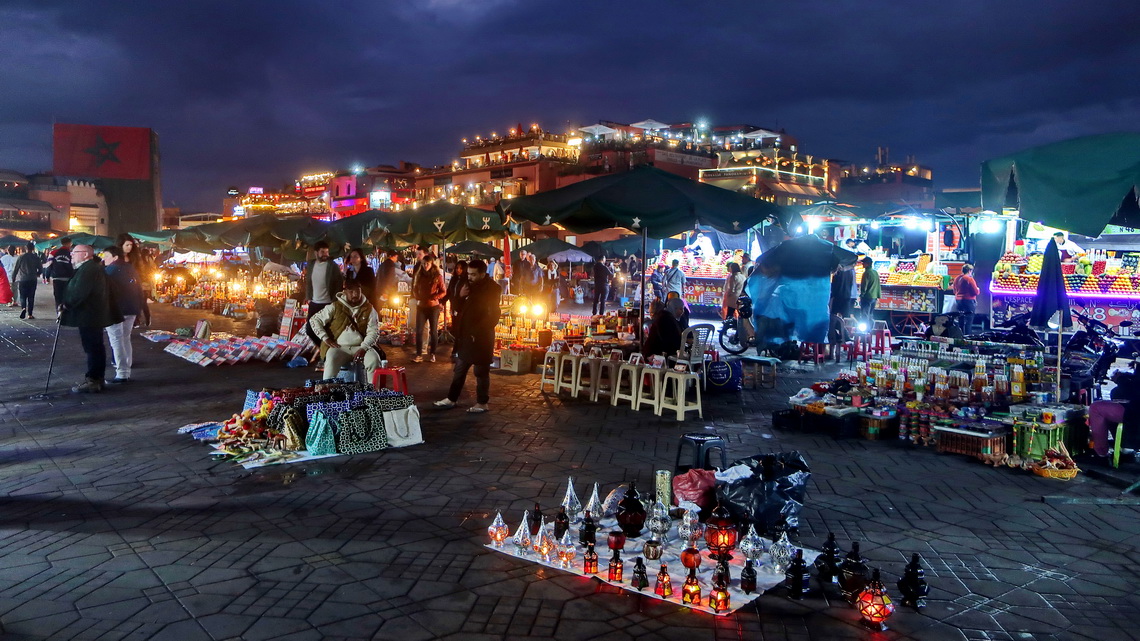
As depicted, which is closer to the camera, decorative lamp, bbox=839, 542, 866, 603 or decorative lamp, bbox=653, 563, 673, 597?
decorative lamp, bbox=839, 542, 866, 603

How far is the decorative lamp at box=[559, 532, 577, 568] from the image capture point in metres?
4.11

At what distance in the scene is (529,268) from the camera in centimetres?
2092

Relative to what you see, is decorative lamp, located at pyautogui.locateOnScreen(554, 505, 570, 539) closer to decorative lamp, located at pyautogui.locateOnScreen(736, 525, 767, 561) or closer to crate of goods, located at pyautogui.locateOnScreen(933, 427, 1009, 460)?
decorative lamp, located at pyautogui.locateOnScreen(736, 525, 767, 561)

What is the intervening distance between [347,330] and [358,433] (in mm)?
1964

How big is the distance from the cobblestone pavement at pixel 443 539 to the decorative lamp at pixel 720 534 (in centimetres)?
41

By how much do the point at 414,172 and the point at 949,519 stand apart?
7580cm

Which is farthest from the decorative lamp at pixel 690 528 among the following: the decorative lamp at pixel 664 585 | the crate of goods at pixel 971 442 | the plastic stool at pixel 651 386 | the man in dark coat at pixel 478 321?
the man in dark coat at pixel 478 321

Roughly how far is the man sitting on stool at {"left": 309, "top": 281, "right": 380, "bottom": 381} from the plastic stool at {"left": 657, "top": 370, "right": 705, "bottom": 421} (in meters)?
3.32

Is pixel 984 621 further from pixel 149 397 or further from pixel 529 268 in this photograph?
pixel 529 268

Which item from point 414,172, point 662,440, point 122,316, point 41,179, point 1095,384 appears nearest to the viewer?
point 662,440

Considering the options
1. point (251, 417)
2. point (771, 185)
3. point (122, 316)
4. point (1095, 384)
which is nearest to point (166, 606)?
point (251, 417)

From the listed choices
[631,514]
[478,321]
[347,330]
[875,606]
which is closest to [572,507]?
[631,514]

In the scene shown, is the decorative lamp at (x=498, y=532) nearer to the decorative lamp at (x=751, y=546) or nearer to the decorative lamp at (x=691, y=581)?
the decorative lamp at (x=691, y=581)

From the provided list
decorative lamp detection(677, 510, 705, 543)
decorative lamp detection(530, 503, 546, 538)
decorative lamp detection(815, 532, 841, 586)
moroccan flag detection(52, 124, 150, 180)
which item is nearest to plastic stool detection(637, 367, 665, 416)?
decorative lamp detection(677, 510, 705, 543)
